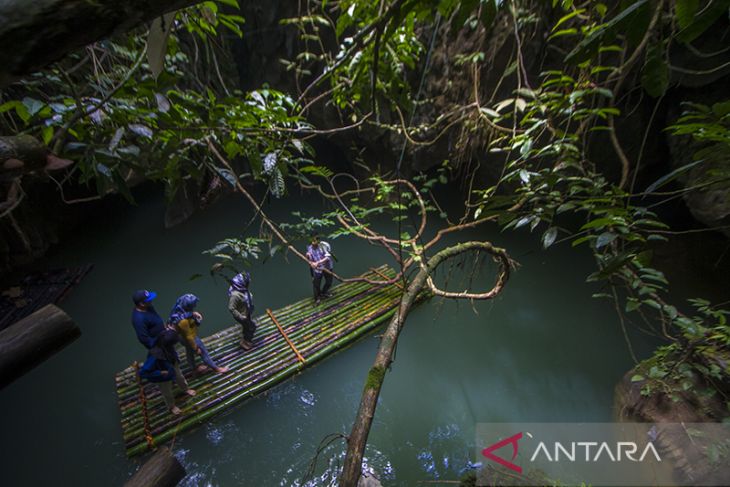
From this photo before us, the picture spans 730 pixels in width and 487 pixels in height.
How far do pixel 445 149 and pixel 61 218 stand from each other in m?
6.58

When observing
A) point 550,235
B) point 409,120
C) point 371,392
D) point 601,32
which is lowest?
point 371,392

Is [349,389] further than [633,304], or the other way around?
[349,389]

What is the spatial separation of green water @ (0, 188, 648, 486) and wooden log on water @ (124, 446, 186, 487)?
4.99ft

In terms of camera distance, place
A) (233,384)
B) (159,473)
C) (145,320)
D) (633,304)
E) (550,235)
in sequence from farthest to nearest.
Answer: (233,384), (145,320), (633,304), (550,235), (159,473)

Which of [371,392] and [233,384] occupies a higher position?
[233,384]

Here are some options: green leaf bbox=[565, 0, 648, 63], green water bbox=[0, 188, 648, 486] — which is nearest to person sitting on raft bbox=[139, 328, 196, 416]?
green water bbox=[0, 188, 648, 486]

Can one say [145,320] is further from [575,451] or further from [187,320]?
[575,451]

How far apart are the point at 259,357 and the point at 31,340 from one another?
2.37m

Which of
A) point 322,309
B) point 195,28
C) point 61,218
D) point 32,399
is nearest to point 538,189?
point 195,28

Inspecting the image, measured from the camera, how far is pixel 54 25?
50 centimetres

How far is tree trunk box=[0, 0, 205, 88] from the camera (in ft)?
1.60

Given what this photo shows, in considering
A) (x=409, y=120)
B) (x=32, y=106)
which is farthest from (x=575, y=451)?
(x=32, y=106)

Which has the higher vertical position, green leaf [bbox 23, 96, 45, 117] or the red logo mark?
green leaf [bbox 23, 96, 45, 117]

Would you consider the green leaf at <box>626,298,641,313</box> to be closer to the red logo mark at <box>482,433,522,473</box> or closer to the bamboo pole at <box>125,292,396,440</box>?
the red logo mark at <box>482,433,522,473</box>
